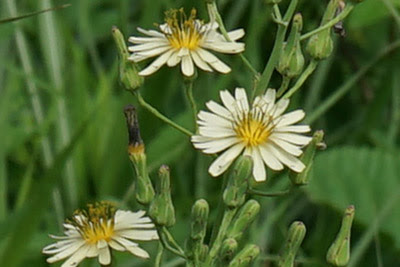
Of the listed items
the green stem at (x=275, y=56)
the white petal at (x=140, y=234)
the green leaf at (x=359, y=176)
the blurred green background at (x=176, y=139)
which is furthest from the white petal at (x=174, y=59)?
the green leaf at (x=359, y=176)

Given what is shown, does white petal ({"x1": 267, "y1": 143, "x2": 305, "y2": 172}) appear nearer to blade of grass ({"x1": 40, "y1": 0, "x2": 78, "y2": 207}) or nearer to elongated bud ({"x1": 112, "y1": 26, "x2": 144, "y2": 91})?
elongated bud ({"x1": 112, "y1": 26, "x2": 144, "y2": 91})

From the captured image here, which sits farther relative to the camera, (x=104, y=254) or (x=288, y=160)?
(x=104, y=254)

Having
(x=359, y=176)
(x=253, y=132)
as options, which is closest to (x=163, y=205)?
(x=253, y=132)

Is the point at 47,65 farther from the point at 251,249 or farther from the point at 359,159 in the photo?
the point at 251,249

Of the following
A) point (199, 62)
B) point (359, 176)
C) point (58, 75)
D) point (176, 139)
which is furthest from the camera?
point (58, 75)

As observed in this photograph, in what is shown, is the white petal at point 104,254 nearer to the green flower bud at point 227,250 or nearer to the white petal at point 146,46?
the green flower bud at point 227,250

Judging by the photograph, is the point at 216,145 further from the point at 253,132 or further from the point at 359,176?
the point at 359,176

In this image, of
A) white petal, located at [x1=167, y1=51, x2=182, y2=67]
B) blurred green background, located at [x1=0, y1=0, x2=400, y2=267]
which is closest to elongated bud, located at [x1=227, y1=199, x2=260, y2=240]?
white petal, located at [x1=167, y1=51, x2=182, y2=67]
